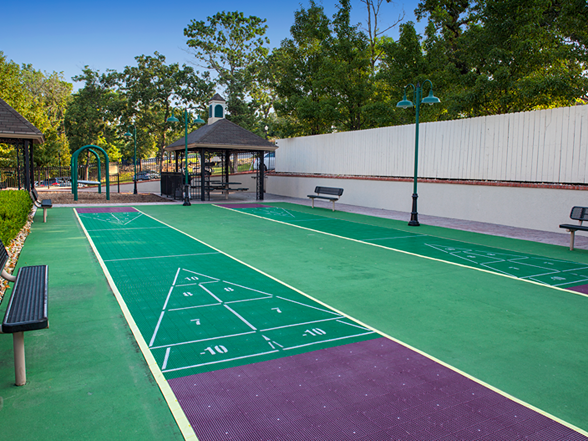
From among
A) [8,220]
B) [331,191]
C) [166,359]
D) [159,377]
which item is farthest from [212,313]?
[331,191]

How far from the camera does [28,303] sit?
4699mm

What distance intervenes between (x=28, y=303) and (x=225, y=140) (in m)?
21.5

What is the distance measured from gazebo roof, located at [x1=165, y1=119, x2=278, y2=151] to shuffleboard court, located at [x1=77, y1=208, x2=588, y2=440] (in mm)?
17857

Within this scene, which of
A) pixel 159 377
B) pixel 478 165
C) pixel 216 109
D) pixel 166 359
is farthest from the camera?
pixel 216 109

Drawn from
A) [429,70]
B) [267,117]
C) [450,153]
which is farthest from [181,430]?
[267,117]

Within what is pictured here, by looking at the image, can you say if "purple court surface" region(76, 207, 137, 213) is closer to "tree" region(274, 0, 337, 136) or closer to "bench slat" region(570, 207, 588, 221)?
"tree" region(274, 0, 337, 136)

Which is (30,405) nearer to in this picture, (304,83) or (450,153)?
(450,153)

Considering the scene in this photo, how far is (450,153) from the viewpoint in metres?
17.7

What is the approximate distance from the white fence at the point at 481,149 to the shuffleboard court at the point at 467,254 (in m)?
4.29

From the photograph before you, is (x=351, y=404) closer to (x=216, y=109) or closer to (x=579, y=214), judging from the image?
(x=579, y=214)

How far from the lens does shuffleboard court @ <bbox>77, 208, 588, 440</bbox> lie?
3.69 m

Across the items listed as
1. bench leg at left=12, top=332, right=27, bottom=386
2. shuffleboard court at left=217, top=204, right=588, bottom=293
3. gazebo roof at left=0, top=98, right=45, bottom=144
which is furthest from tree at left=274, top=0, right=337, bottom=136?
bench leg at left=12, top=332, right=27, bottom=386

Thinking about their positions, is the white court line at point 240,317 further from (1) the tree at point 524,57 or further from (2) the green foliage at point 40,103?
(2) the green foliage at point 40,103

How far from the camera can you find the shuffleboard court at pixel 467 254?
880cm
